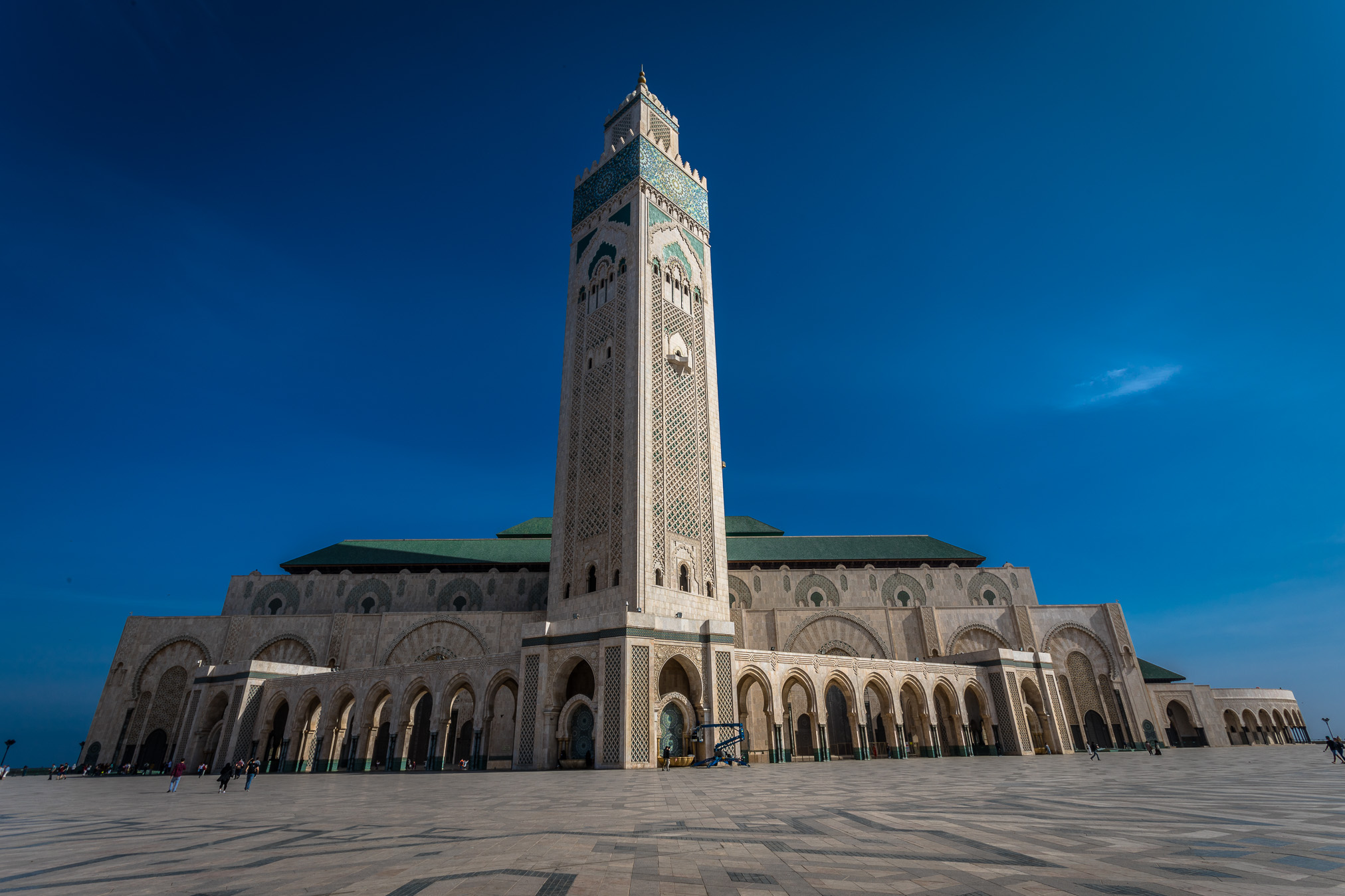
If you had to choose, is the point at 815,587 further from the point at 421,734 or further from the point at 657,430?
the point at 421,734

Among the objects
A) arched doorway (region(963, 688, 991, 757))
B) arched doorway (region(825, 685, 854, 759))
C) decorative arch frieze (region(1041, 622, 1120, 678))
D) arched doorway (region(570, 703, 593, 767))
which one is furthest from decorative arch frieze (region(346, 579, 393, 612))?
decorative arch frieze (region(1041, 622, 1120, 678))

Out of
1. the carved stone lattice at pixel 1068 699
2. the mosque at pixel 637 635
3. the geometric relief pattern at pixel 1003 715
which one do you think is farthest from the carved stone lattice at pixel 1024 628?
the geometric relief pattern at pixel 1003 715

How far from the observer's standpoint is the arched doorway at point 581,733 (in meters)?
18.0

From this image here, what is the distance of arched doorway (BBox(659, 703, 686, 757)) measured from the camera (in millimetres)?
17812

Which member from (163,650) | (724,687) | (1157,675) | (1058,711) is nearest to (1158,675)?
(1157,675)

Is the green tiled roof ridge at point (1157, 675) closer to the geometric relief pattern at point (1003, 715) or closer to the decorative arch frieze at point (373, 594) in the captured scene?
the geometric relief pattern at point (1003, 715)

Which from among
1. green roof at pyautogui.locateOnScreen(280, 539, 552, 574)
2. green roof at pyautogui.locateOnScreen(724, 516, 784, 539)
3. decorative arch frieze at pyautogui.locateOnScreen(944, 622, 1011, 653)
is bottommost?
decorative arch frieze at pyautogui.locateOnScreen(944, 622, 1011, 653)

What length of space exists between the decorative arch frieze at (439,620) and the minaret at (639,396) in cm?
785

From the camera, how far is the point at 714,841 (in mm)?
4773

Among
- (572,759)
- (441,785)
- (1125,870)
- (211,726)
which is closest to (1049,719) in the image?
(572,759)

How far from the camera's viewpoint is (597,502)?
2245cm

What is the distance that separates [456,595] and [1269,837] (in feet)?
102

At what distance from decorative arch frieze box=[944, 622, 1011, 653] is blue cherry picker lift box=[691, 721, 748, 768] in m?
16.5

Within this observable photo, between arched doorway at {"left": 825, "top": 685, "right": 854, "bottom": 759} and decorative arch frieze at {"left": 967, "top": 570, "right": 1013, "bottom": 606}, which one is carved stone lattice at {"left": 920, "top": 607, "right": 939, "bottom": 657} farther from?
arched doorway at {"left": 825, "top": 685, "right": 854, "bottom": 759}
